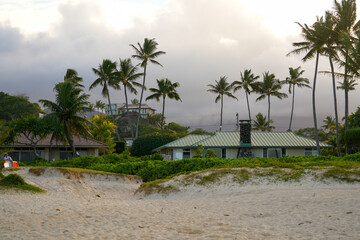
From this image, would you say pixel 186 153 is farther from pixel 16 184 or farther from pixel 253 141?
pixel 16 184

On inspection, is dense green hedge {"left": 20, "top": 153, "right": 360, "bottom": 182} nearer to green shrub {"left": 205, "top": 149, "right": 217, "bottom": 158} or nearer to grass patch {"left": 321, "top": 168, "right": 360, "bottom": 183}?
grass patch {"left": 321, "top": 168, "right": 360, "bottom": 183}

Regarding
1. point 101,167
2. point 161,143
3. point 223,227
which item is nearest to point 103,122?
point 161,143

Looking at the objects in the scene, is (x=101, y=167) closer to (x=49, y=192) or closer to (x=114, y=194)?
(x=114, y=194)

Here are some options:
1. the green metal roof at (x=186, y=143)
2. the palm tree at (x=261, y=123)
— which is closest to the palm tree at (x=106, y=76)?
the green metal roof at (x=186, y=143)

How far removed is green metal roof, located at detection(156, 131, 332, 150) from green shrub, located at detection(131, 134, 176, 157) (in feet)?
21.6

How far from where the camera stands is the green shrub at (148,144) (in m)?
46.6

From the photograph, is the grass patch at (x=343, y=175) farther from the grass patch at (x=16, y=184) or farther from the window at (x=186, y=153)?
the window at (x=186, y=153)

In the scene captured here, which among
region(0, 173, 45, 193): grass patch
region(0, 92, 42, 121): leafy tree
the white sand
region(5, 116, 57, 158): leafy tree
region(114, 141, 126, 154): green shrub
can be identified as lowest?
the white sand

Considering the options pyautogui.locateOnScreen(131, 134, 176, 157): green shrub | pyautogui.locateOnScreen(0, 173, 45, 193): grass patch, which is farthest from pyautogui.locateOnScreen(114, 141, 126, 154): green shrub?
pyautogui.locateOnScreen(0, 173, 45, 193): grass patch

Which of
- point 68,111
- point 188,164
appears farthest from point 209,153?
point 68,111

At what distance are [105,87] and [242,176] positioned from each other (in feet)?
128

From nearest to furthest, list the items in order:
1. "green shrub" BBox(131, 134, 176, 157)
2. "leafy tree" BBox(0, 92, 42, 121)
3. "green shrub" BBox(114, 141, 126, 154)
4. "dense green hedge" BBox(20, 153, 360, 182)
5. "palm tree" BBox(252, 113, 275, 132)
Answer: "dense green hedge" BBox(20, 153, 360, 182)
"green shrub" BBox(131, 134, 176, 157)
"green shrub" BBox(114, 141, 126, 154)
"leafy tree" BBox(0, 92, 42, 121)
"palm tree" BBox(252, 113, 275, 132)

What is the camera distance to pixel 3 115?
61.4 meters

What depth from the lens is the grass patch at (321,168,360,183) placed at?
52.4 ft
